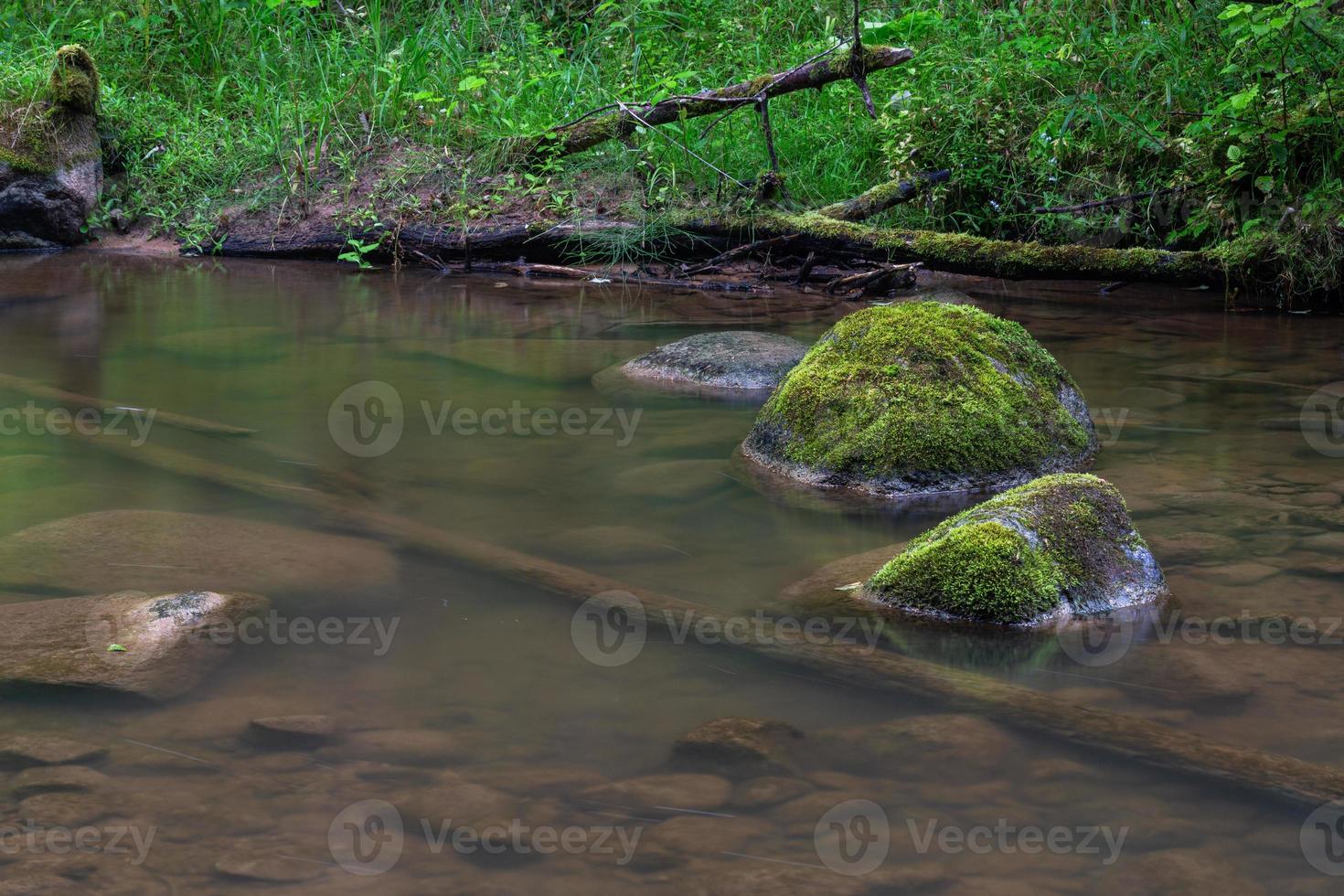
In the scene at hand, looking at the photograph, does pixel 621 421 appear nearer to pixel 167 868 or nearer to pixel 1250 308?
pixel 167 868

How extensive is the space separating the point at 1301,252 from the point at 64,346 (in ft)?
22.2

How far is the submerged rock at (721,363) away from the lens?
17.4 ft

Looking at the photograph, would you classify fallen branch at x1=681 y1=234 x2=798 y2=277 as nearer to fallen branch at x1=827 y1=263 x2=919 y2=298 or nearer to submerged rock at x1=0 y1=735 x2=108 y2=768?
fallen branch at x1=827 y1=263 x2=919 y2=298

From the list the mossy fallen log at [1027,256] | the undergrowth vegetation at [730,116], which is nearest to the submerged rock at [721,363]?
the mossy fallen log at [1027,256]

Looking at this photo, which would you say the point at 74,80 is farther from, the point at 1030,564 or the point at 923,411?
the point at 1030,564

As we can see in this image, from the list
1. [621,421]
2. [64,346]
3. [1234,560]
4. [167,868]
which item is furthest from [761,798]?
[64,346]

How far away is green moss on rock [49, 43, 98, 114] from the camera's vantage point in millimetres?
9500

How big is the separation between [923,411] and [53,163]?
8.33 metres

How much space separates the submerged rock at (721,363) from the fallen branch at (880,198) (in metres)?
2.58

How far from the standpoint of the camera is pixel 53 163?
9.41 meters

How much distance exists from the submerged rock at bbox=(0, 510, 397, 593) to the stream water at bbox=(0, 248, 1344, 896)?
0.6 inches

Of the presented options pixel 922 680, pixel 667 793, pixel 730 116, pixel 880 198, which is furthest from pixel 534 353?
pixel 667 793

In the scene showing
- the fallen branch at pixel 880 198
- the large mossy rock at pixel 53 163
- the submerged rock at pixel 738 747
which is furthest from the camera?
the large mossy rock at pixel 53 163

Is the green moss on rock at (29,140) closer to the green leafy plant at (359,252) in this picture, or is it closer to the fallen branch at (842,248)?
the fallen branch at (842,248)
